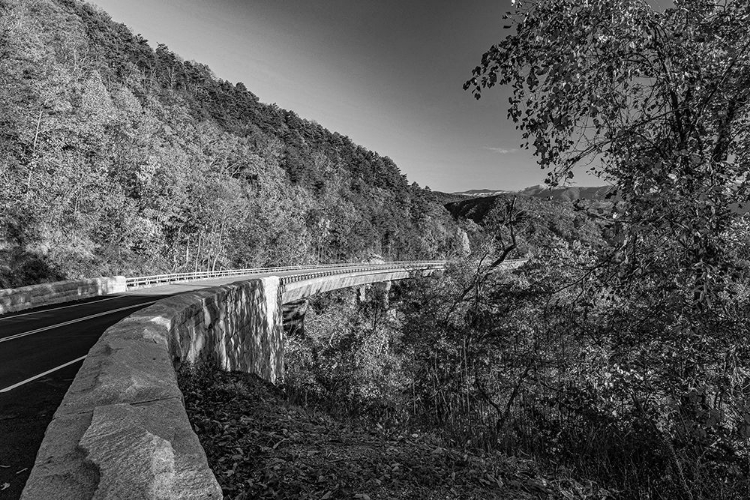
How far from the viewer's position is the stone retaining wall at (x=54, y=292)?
41.8 ft

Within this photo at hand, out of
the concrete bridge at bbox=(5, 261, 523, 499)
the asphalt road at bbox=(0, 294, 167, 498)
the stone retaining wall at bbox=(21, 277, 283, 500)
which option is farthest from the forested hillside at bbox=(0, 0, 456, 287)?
the stone retaining wall at bbox=(21, 277, 283, 500)

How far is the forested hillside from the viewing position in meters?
24.6

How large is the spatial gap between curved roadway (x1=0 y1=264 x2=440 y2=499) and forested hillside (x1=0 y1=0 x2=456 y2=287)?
Answer: 11.3m

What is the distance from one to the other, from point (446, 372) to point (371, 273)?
38258mm

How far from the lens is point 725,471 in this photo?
4543 mm

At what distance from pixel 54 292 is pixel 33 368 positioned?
1138cm

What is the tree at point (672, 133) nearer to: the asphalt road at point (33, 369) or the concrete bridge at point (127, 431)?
the concrete bridge at point (127, 431)

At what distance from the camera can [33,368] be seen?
6215 mm

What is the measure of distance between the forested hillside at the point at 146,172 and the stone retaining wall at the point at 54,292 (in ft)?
15.0

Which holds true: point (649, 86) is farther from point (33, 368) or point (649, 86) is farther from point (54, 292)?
point (54, 292)

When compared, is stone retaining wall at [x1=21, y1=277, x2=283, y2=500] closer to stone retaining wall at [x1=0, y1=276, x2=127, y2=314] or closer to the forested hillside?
stone retaining wall at [x1=0, y1=276, x2=127, y2=314]

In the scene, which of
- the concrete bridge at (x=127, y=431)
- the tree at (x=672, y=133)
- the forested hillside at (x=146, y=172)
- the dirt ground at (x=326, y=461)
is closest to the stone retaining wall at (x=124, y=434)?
the concrete bridge at (x=127, y=431)

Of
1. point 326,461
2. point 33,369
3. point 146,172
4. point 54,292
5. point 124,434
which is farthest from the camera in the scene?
point 146,172

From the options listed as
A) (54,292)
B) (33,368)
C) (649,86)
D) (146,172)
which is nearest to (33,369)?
(33,368)
